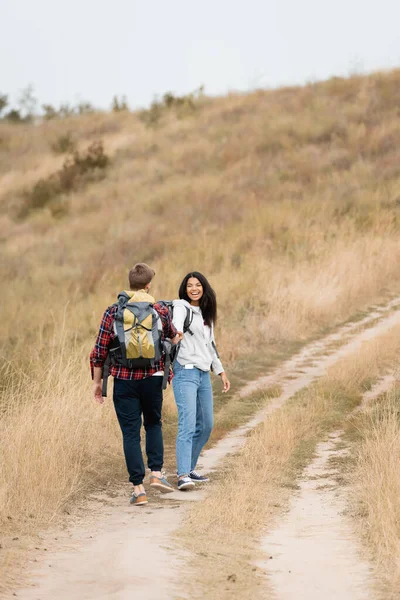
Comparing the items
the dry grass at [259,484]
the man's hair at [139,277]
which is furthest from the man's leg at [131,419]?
the man's hair at [139,277]

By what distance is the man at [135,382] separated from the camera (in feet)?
20.1

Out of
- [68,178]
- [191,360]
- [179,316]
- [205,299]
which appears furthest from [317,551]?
[68,178]

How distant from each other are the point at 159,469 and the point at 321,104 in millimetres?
26321

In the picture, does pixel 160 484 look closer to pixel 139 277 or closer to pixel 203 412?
pixel 203 412

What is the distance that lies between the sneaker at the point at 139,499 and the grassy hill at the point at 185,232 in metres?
0.44

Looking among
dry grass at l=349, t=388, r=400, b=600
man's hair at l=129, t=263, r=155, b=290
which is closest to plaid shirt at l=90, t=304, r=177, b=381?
man's hair at l=129, t=263, r=155, b=290

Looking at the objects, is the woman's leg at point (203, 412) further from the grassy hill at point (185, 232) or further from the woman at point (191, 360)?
the grassy hill at point (185, 232)

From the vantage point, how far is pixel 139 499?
6281 mm

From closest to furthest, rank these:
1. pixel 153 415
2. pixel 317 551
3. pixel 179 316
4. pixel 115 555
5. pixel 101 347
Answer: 1. pixel 115 555
2. pixel 317 551
3. pixel 101 347
4. pixel 153 415
5. pixel 179 316

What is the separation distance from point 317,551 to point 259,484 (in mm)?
1413

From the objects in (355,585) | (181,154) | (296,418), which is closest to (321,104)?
(181,154)

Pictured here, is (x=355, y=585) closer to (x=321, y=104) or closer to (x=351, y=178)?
(x=351, y=178)

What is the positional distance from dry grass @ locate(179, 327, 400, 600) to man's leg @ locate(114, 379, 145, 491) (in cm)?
55

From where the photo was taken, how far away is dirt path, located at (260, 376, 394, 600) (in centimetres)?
436
